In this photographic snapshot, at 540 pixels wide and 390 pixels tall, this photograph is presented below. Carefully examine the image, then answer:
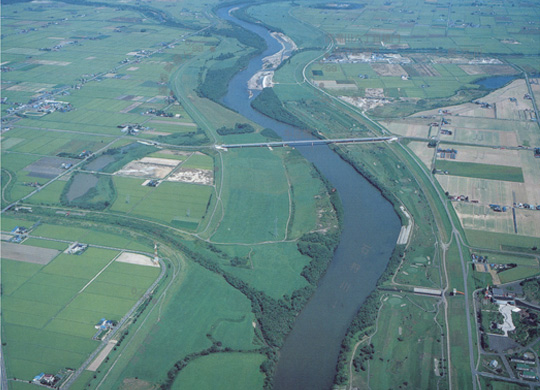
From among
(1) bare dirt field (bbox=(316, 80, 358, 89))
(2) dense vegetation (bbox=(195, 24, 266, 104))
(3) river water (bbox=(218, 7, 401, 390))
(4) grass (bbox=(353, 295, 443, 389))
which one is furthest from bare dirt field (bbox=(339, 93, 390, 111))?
(4) grass (bbox=(353, 295, 443, 389))

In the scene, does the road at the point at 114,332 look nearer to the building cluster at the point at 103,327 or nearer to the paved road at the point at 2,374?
the building cluster at the point at 103,327

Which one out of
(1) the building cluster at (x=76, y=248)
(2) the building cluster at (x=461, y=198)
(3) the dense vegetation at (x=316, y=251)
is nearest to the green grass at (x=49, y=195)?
(1) the building cluster at (x=76, y=248)

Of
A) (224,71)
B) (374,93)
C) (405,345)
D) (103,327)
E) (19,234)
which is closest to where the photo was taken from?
(405,345)

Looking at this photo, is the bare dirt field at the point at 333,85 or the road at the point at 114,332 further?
the bare dirt field at the point at 333,85

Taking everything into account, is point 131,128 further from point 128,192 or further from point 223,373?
point 223,373

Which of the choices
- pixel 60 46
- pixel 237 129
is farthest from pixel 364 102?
pixel 60 46

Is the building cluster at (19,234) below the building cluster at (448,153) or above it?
below
